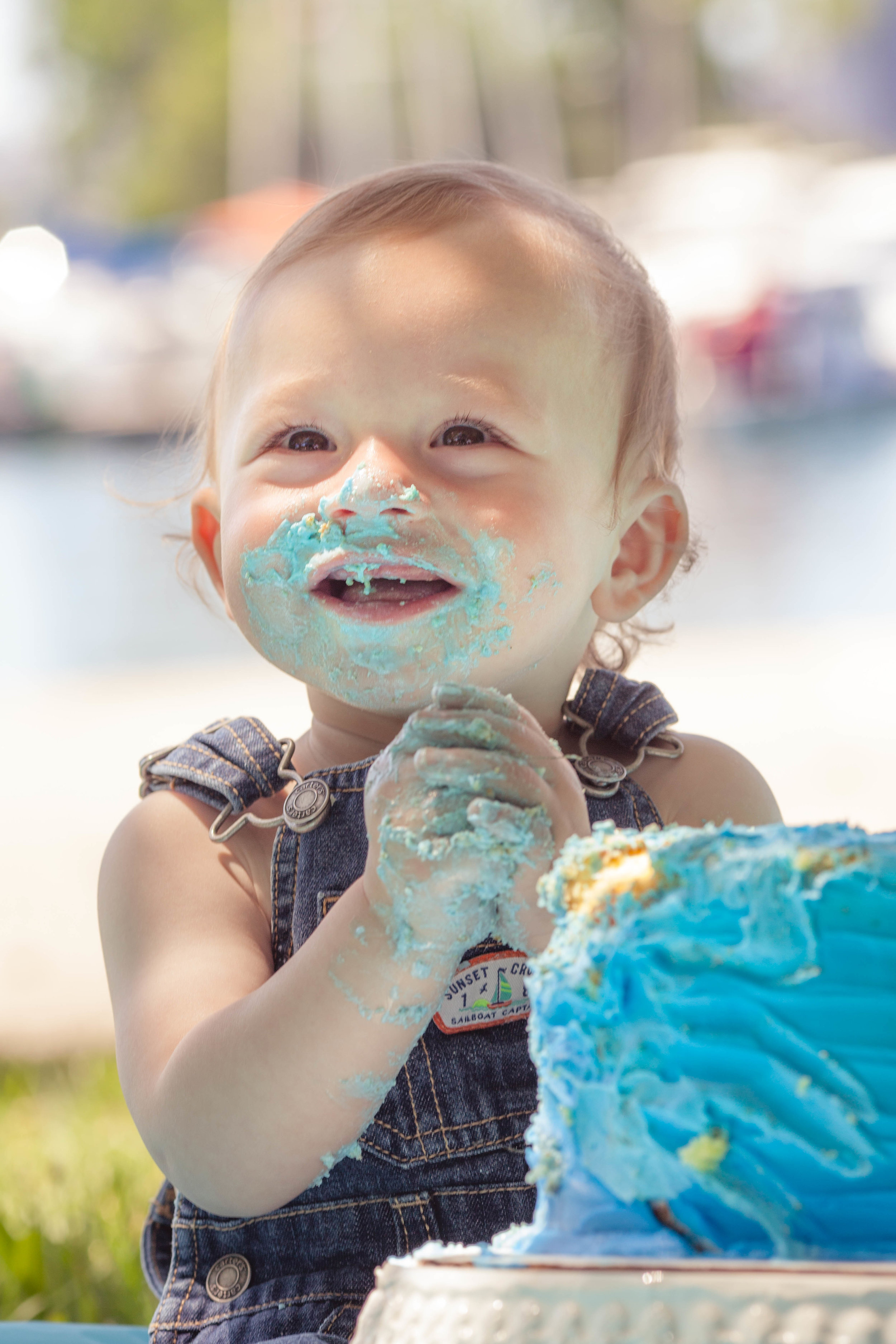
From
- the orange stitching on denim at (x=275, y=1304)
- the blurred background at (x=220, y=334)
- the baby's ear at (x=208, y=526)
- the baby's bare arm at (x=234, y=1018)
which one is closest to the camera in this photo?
the baby's bare arm at (x=234, y=1018)

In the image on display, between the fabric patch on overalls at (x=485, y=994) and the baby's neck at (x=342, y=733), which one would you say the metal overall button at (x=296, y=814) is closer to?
the baby's neck at (x=342, y=733)

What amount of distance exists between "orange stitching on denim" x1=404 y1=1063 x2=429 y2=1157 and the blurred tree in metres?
29.7

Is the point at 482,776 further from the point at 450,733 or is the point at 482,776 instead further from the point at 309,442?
the point at 309,442

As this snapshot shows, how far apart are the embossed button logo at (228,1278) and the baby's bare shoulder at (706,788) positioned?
0.62m

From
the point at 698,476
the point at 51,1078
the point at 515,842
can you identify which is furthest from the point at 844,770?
the point at 698,476

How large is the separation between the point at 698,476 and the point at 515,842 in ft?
33.6

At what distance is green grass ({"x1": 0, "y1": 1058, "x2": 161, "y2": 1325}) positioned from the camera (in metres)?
2.03

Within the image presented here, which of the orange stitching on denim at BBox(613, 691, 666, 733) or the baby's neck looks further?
the orange stitching on denim at BBox(613, 691, 666, 733)

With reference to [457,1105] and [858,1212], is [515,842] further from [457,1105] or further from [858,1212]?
[457,1105]

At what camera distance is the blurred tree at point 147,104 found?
28359 millimetres

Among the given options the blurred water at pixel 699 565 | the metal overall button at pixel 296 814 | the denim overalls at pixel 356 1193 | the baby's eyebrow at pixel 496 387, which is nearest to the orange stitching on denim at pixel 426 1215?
the denim overalls at pixel 356 1193

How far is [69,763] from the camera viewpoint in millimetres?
4742

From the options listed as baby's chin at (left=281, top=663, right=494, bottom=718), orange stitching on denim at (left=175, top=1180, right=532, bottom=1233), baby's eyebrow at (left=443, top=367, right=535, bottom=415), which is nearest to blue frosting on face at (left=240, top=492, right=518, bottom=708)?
baby's chin at (left=281, top=663, right=494, bottom=718)

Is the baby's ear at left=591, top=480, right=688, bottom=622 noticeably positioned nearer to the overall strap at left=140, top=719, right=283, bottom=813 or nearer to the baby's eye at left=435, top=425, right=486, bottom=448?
the baby's eye at left=435, top=425, right=486, bottom=448
